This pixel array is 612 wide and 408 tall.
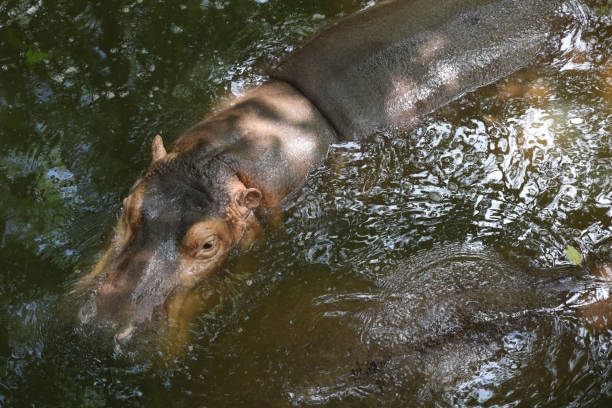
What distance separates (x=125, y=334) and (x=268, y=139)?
6.59ft

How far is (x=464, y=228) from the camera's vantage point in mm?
4926

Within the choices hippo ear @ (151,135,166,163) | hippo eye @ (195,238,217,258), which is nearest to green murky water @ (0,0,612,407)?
hippo eye @ (195,238,217,258)

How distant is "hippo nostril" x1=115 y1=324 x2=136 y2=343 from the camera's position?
391 centimetres

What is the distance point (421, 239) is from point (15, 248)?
344 cm

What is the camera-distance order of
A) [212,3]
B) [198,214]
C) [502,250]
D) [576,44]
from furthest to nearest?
[212,3], [576,44], [502,250], [198,214]

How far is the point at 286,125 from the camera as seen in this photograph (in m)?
5.20

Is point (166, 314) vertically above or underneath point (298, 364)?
above

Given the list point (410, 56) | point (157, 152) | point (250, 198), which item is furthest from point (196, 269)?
point (410, 56)

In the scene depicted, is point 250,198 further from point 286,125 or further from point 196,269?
point 286,125

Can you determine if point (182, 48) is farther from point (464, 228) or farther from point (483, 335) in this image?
point (483, 335)

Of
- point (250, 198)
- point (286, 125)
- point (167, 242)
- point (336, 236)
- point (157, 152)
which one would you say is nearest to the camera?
point (167, 242)

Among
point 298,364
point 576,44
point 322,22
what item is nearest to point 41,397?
point 298,364

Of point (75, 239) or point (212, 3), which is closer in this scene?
point (75, 239)

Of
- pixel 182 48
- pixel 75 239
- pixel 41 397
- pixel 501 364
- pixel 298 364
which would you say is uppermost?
pixel 182 48
